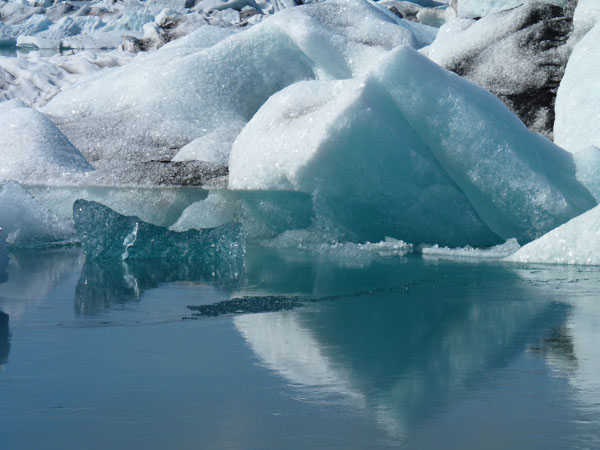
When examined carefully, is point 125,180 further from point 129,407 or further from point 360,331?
point 129,407

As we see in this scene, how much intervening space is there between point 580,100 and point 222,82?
307 centimetres

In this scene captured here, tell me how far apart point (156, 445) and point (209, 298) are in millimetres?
1870

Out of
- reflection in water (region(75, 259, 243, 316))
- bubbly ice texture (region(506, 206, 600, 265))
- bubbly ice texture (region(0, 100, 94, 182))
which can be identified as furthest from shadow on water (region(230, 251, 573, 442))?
bubbly ice texture (region(0, 100, 94, 182))

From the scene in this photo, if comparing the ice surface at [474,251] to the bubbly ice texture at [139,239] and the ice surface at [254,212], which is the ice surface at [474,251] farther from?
the bubbly ice texture at [139,239]

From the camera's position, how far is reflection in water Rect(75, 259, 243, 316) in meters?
3.76

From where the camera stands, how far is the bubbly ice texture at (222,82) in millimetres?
8039

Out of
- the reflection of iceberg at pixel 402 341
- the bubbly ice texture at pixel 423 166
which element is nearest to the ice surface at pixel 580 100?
the bubbly ice texture at pixel 423 166

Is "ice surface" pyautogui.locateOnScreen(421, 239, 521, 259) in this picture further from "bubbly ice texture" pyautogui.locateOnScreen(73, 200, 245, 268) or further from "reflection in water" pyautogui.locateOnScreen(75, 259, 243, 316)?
"reflection in water" pyautogui.locateOnScreen(75, 259, 243, 316)

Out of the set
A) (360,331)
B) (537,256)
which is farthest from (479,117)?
(360,331)

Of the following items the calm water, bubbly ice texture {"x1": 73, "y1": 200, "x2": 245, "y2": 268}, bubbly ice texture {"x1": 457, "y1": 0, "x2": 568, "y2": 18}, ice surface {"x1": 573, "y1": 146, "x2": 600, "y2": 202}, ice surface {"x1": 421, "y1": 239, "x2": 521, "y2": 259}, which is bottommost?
the calm water

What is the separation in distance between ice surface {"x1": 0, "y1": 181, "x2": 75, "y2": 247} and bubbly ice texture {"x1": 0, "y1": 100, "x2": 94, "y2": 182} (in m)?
1.29

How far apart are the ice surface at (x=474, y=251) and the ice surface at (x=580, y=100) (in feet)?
3.61

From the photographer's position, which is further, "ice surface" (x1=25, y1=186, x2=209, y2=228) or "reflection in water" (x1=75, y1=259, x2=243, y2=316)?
"ice surface" (x1=25, y1=186, x2=209, y2=228)

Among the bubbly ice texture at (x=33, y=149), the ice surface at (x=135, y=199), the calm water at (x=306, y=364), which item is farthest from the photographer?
the bubbly ice texture at (x=33, y=149)
